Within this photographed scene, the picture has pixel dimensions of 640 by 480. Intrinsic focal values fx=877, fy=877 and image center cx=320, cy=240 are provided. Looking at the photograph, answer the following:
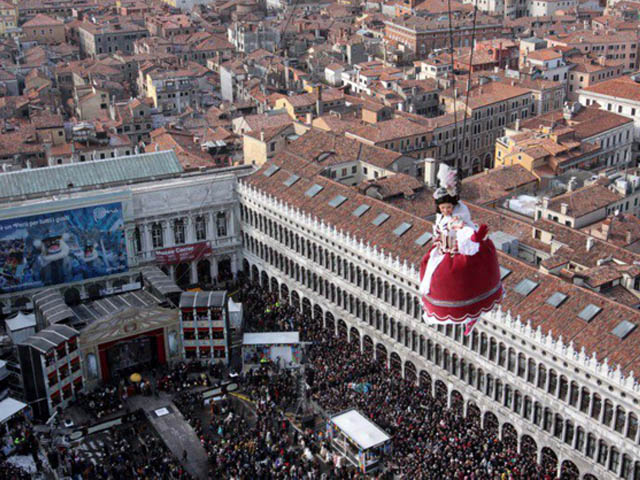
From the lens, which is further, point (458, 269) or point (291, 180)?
point (291, 180)

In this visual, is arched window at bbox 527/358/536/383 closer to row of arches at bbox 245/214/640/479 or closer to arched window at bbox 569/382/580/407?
row of arches at bbox 245/214/640/479

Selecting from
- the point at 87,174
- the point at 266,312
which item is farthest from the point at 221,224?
the point at 87,174

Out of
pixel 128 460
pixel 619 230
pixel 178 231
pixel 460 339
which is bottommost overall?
pixel 128 460

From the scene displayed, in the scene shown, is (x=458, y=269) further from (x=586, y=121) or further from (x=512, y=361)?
(x=586, y=121)

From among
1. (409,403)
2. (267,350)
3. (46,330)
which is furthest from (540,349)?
(46,330)

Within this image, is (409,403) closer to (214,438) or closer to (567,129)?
(214,438)
